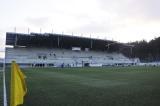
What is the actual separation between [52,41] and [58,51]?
540 cm

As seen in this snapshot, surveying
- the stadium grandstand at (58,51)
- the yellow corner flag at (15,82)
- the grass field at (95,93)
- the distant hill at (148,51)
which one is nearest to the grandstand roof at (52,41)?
the stadium grandstand at (58,51)

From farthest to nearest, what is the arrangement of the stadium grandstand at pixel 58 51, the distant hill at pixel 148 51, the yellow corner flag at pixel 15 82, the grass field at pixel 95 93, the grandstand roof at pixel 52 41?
1. the distant hill at pixel 148 51
2. the stadium grandstand at pixel 58 51
3. the grandstand roof at pixel 52 41
4. the grass field at pixel 95 93
5. the yellow corner flag at pixel 15 82

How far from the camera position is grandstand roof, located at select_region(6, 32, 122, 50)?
7075 centimetres

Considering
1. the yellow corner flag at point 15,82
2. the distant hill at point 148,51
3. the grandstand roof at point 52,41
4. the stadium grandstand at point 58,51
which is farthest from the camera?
the distant hill at point 148,51

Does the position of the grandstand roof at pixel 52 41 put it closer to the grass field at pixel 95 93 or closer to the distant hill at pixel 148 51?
the distant hill at pixel 148 51

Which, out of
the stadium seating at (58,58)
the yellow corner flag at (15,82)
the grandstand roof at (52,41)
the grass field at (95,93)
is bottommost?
the grass field at (95,93)

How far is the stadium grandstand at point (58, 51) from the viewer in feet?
236

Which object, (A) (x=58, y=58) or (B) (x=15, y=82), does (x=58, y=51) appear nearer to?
(A) (x=58, y=58)

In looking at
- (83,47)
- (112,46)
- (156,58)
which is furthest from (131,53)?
(83,47)

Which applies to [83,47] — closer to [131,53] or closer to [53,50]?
[53,50]

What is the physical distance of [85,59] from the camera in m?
84.2

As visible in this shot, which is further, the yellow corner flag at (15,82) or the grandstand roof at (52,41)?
the grandstand roof at (52,41)

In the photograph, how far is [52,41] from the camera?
256ft

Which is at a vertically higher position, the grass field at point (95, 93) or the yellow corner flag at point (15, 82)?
the yellow corner flag at point (15, 82)
